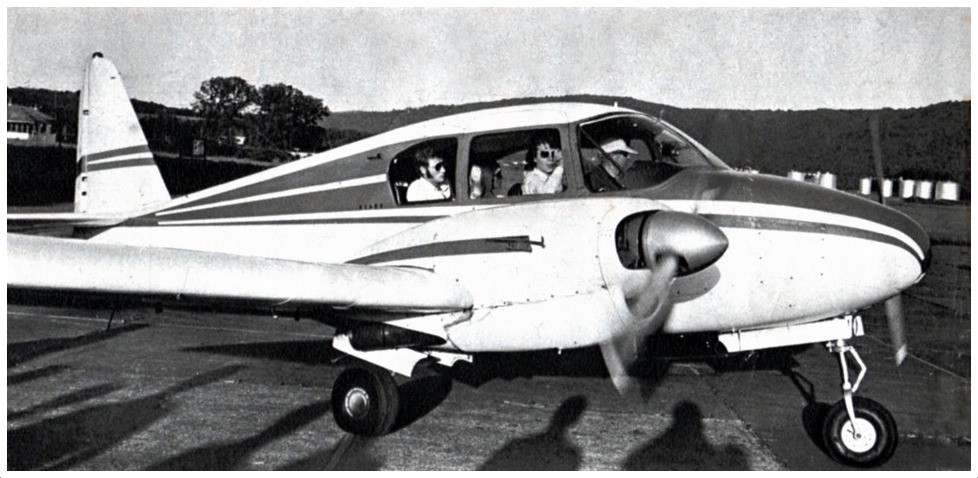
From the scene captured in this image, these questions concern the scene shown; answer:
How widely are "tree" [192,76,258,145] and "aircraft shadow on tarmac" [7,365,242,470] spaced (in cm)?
550

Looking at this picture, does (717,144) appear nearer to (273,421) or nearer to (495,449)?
(495,449)

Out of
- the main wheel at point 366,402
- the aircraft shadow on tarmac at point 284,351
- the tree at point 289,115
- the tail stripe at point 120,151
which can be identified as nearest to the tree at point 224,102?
the tree at point 289,115

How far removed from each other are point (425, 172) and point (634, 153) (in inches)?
67.8

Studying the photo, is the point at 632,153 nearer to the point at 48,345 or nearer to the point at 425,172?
the point at 425,172

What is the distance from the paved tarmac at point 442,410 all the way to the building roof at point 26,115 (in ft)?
16.3

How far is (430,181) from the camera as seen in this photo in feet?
21.4

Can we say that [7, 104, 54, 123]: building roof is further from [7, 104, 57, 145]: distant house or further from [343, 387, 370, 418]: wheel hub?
[343, 387, 370, 418]: wheel hub

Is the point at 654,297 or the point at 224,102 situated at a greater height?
the point at 224,102

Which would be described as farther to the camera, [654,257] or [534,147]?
[534,147]

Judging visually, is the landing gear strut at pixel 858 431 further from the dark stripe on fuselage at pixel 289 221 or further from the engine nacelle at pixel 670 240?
the dark stripe on fuselage at pixel 289 221

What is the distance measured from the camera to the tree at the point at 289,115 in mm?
11115

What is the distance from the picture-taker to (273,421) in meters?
6.28

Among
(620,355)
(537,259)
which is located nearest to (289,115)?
(537,259)
